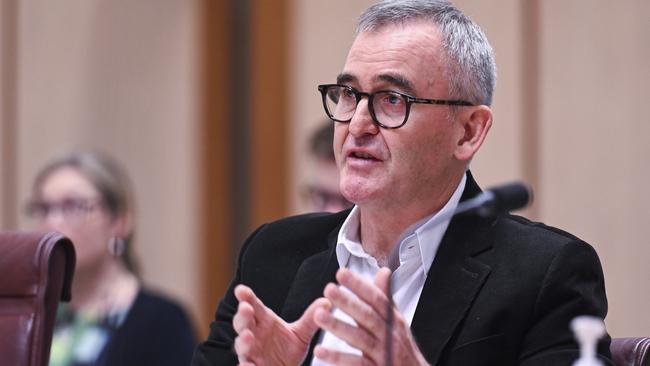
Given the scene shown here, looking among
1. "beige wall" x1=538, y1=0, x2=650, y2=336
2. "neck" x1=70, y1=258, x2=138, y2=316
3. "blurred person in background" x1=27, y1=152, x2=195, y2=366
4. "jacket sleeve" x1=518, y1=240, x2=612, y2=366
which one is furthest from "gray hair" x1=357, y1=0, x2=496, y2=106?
"neck" x1=70, y1=258, x2=138, y2=316

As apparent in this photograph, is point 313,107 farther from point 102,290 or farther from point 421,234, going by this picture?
point 421,234

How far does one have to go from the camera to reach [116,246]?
4945 mm

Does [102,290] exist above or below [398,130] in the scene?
below

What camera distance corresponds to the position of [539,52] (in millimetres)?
5031

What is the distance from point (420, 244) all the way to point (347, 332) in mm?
496

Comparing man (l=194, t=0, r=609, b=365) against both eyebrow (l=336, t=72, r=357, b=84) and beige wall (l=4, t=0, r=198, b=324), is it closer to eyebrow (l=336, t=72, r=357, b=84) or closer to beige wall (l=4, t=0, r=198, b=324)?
eyebrow (l=336, t=72, r=357, b=84)

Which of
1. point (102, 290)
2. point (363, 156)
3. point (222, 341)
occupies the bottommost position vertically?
point (102, 290)

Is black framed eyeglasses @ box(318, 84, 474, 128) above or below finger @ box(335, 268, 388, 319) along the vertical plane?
above

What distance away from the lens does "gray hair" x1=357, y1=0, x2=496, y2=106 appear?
2.66 meters

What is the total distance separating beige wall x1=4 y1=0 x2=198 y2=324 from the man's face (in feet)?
13.6

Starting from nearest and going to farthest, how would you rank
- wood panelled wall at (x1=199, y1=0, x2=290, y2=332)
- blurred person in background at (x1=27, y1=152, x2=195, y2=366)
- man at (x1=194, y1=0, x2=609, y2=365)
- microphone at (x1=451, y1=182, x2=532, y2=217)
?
microphone at (x1=451, y1=182, x2=532, y2=217), man at (x1=194, y1=0, x2=609, y2=365), blurred person in background at (x1=27, y1=152, x2=195, y2=366), wood panelled wall at (x1=199, y1=0, x2=290, y2=332)

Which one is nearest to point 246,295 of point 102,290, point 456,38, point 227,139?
point 456,38

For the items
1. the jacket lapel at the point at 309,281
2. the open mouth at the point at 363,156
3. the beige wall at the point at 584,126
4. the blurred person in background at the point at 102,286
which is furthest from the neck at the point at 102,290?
the open mouth at the point at 363,156

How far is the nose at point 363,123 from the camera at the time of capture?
2639 millimetres
